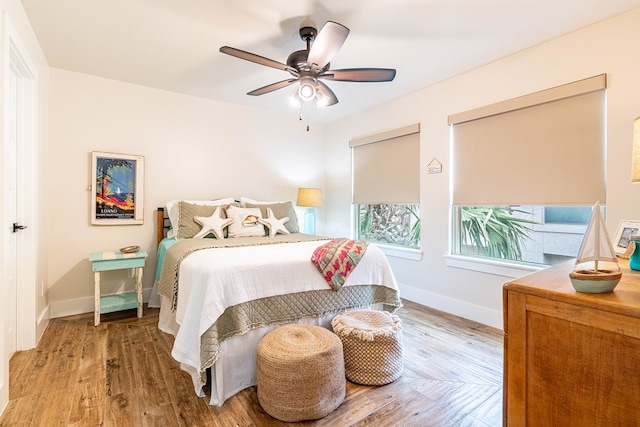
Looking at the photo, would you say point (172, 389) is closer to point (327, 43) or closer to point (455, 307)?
point (327, 43)

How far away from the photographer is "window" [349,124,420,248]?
366cm

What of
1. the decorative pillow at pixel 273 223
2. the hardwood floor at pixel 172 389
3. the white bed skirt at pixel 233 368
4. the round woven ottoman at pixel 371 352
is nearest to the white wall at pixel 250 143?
the hardwood floor at pixel 172 389

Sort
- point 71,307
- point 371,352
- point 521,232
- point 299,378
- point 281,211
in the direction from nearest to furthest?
point 299,378 < point 371,352 < point 521,232 < point 71,307 < point 281,211

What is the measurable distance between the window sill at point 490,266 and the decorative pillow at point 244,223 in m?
2.08

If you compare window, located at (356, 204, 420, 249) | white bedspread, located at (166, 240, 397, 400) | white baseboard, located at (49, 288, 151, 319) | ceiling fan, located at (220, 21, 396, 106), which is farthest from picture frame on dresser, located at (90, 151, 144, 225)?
window, located at (356, 204, 420, 249)

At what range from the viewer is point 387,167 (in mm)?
3947

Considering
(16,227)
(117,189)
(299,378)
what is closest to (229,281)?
(299,378)

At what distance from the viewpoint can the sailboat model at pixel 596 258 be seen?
89 centimetres

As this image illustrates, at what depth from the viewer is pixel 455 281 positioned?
10.4 ft

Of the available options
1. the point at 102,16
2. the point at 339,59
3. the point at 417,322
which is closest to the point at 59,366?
the point at 102,16

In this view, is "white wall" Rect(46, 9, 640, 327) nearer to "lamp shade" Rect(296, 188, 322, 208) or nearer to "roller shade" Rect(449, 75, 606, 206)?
"roller shade" Rect(449, 75, 606, 206)

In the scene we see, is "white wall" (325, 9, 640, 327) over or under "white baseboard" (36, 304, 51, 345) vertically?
over

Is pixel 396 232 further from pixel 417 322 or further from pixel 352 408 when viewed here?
pixel 352 408

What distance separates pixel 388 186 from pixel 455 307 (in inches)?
64.4
